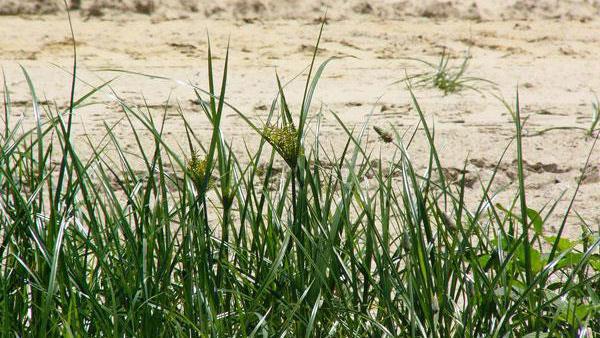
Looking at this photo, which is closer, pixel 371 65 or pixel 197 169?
pixel 197 169

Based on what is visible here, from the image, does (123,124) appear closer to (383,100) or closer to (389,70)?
(383,100)

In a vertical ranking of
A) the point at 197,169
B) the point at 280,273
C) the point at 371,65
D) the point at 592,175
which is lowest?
the point at 371,65

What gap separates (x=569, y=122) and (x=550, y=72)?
122cm

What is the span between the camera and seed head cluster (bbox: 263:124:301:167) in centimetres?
151

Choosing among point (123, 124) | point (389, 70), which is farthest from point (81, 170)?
point (389, 70)

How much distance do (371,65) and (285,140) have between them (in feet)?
12.1

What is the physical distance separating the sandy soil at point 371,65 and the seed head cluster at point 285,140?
1.27 metres

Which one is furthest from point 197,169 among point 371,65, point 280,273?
point 371,65

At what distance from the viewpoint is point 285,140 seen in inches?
60.0

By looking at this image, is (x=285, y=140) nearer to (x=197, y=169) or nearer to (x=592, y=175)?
(x=197, y=169)

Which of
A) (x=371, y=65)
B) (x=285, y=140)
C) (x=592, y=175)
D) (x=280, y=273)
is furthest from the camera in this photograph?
(x=371, y=65)

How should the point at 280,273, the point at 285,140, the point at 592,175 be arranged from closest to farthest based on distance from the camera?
the point at 285,140 < the point at 280,273 < the point at 592,175

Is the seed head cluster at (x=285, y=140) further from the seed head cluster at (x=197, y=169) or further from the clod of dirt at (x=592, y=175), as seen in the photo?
the clod of dirt at (x=592, y=175)

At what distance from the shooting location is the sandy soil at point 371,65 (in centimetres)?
338
